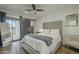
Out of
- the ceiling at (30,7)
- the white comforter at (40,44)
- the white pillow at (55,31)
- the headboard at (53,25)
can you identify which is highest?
the ceiling at (30,7)

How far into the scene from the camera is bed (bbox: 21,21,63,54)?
1737 millimetres

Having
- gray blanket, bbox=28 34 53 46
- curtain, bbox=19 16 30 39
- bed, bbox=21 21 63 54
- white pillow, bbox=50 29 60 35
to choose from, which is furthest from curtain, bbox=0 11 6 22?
white pillow, bbox=50 29 60 35

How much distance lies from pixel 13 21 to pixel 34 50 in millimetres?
669

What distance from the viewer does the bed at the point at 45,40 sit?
68.4 inches

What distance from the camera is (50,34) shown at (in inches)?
71.4

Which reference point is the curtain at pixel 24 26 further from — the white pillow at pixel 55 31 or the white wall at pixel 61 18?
the white pillow at pixel 55 31

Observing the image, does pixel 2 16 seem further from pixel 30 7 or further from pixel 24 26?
pixel 30 7

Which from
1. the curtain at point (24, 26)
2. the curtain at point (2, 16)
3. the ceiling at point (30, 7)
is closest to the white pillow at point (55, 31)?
the ceiling at point (30, 7)

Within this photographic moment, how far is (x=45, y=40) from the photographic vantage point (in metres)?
1.73

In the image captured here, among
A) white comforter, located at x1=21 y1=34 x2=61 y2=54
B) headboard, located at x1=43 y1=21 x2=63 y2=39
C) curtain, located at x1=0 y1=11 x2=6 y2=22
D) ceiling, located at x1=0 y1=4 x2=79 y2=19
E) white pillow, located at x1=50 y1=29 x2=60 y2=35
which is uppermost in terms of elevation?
ceiling, located at x1=0 y1=4 x2=79 y2=19

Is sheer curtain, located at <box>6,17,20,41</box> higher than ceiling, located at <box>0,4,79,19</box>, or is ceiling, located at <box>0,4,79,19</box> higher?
ceiling, located at <box>0,4,79,19</box>

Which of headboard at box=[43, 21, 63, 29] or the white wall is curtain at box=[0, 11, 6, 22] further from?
headboard at box=[43, 21, 63, 29]

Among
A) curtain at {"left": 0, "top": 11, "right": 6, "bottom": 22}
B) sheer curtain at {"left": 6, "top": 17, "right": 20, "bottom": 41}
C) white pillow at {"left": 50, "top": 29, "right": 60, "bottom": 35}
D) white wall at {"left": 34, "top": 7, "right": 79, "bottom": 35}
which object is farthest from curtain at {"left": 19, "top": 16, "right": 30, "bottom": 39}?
white pillow at {"left": 50, "top": 29, "right": 60, "bottom": 35}

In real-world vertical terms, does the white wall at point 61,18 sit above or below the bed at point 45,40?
above
